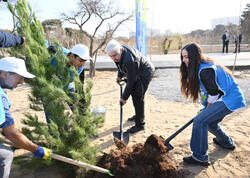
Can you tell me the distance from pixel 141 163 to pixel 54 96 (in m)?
1.34

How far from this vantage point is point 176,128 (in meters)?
3.88

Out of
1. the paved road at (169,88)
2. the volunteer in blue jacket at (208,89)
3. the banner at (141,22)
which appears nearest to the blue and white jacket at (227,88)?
the volunteer in blue jacket at (208,89)

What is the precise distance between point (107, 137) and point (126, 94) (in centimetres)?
97

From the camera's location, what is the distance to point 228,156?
9.40 ft

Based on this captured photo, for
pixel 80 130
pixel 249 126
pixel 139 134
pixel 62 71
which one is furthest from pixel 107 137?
pixel 249 126

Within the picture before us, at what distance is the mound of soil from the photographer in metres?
2.35

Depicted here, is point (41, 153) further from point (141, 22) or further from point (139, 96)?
point (141, 22)

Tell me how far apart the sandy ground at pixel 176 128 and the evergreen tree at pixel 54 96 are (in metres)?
0.53

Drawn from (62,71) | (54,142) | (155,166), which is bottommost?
(155,166)

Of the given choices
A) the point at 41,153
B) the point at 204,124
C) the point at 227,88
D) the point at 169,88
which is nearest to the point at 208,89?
the point at 227,88

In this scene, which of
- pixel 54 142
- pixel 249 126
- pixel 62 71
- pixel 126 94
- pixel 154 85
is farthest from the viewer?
pixel 154 85

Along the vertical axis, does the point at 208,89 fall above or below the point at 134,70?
below

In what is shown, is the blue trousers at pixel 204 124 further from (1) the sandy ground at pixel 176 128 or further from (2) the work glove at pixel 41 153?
(2) the work glove at pixel 41 153

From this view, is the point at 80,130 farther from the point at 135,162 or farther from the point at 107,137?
the point at 107,137
